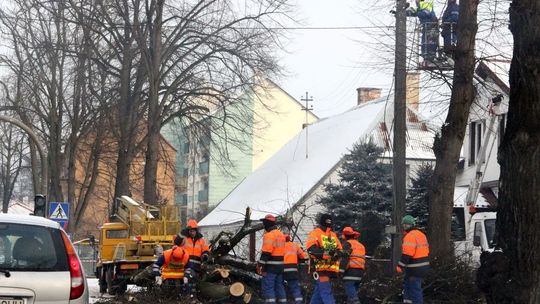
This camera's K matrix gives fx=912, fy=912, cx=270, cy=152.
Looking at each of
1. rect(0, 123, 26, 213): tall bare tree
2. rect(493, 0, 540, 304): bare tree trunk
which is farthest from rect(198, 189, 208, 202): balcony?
rect(493, 0, 540, 304): bare tree trunk

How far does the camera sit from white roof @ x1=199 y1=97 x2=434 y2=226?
3931 cm

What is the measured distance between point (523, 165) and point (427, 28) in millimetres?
10961

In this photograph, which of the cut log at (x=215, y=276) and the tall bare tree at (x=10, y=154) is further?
the tall bare tree at (x=10, y=154)

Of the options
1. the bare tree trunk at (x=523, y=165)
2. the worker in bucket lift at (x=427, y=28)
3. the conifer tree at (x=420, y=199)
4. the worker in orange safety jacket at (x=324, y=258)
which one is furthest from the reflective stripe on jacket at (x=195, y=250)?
the conifer tree at (x=420, y=199)

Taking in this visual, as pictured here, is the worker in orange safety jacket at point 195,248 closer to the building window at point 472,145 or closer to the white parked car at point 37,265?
the white parked car at point 37,265

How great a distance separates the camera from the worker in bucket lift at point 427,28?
18625 millimetres

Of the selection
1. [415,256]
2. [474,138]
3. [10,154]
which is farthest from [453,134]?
Result: [10,154]

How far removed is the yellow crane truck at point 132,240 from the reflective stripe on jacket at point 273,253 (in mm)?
9493

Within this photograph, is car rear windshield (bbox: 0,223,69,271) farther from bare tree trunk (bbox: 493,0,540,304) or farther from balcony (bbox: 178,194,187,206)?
balcony (bbox: 178,194,187,206)

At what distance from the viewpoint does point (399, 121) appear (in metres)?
19.0

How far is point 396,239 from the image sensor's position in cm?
1917

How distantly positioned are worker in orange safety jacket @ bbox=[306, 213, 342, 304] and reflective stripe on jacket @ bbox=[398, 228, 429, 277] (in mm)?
1110

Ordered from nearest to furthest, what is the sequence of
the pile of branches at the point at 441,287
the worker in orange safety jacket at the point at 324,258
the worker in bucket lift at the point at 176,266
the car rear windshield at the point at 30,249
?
the car rear windshield at the point at 30,249 < the worker in orange safety jacket at the point at 324,258 < the pile of branches at the point at 441,287 < the worker in bucket lift at the point at 176,266

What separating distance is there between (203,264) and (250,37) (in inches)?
601
